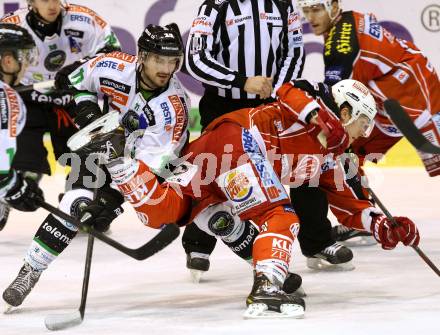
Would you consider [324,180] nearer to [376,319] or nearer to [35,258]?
[376,319]

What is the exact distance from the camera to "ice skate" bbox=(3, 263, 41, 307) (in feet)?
13.4

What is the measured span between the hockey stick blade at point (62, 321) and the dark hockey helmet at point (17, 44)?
0.94 metres

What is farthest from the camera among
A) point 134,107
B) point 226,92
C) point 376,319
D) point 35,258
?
point 226,92

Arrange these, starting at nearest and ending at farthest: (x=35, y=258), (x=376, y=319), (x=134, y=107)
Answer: (x=376, y=319) < (x=35, y=258) < (x=134, y=107)

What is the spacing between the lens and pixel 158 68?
14.3 feet

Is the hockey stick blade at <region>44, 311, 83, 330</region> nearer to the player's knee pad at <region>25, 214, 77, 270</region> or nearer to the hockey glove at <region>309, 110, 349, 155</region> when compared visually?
the player's knee pad at <region>25, 214, 77, 270</region>

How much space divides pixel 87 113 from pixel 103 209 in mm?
449

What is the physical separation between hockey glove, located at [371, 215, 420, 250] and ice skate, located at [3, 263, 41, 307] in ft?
4.29

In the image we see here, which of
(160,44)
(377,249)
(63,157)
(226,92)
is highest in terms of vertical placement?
(160,44)

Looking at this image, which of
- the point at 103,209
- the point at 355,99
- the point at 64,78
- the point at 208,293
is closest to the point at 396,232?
the point at 355,99

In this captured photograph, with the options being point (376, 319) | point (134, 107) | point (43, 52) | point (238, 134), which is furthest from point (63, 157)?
point (376, 319)

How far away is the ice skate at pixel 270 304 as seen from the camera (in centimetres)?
390

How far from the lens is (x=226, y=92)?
202 inches

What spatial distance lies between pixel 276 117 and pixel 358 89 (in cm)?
32
